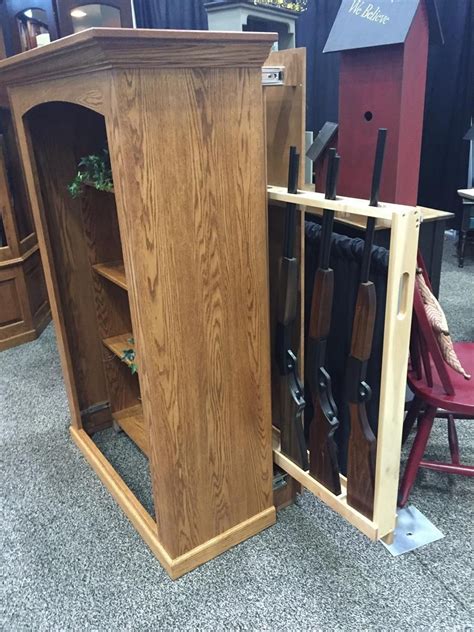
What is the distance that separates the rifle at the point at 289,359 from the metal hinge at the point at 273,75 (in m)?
0.30

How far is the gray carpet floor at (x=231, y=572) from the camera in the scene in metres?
1.49

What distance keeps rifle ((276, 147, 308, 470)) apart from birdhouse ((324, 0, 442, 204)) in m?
0.42

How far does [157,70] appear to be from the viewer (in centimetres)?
120

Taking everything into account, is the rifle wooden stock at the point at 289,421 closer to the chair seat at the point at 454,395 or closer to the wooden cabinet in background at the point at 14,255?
the chair seat at the point at 454,395

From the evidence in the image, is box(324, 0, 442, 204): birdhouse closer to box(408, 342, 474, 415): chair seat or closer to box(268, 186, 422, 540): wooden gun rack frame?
box(268, 186, 422, 540): wooden gun rack frame

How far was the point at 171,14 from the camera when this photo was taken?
531cm

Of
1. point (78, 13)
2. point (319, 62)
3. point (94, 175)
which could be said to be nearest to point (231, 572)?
point (94, 175)

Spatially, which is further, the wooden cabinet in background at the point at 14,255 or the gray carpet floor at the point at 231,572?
the wooden cabinet in background at the point at 14,255

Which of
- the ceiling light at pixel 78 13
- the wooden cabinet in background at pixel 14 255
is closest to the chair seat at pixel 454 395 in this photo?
the ceiling light at pixel 78 13

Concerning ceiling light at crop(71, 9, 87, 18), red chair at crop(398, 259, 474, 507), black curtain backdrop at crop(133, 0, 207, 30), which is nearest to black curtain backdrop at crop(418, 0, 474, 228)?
black curtain backdrop at crop(133, 0, 207, 30)

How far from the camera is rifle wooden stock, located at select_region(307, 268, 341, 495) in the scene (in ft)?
4.75

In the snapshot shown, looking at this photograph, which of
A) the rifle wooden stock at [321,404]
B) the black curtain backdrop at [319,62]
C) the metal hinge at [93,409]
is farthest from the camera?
the black curtain backdrop at [319,62]

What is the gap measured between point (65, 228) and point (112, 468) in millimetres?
958

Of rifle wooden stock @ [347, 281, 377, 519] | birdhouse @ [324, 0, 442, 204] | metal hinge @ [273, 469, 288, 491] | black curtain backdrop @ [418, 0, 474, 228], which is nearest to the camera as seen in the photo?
rifle wooden stock @ [347, 281, 377, 519]
